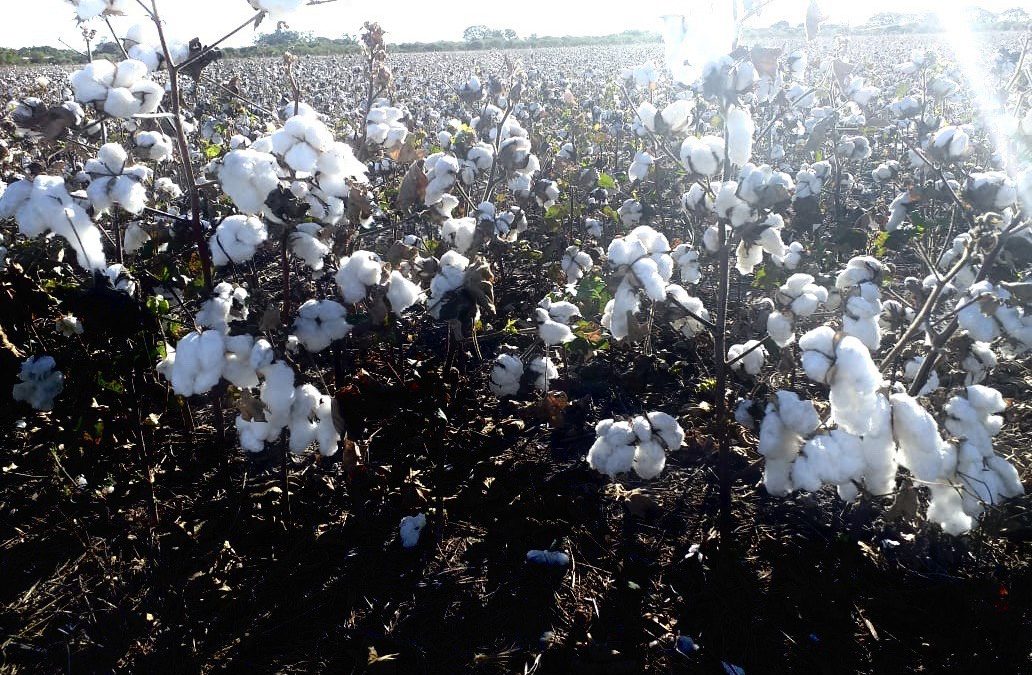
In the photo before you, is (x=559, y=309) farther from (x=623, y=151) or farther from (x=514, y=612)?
(x=623, y=151)

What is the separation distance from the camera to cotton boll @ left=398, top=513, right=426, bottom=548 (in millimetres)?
2287

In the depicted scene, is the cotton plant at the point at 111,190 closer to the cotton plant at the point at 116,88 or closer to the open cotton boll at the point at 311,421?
the cotton plant at the point at 116,88

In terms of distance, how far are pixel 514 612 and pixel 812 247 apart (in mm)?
3374

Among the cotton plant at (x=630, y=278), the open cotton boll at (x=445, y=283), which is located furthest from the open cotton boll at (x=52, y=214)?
the cotton plant at (x=630, y=278)

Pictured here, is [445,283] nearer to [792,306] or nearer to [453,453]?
[453,453]

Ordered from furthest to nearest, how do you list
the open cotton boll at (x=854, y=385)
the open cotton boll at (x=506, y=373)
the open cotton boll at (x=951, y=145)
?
the open cotton boll at (x=506, y=373), the open cotton boll at (x=951, y=145), the open cotton boll at (x=854, y=385)

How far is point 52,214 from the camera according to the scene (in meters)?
1.82

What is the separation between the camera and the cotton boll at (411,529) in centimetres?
229

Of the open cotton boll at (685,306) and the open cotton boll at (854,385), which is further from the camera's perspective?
the open cotton boll at (685,306)

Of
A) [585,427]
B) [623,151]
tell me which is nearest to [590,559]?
[585,427]

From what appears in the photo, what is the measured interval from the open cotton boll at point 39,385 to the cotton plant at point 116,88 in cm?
75

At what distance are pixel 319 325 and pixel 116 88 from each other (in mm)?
870

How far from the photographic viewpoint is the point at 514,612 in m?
2.06

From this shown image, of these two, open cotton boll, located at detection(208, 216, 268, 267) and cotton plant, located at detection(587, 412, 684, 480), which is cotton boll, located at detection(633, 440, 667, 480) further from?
open cotton boll, located at detection(208, 216, 268, 267)
